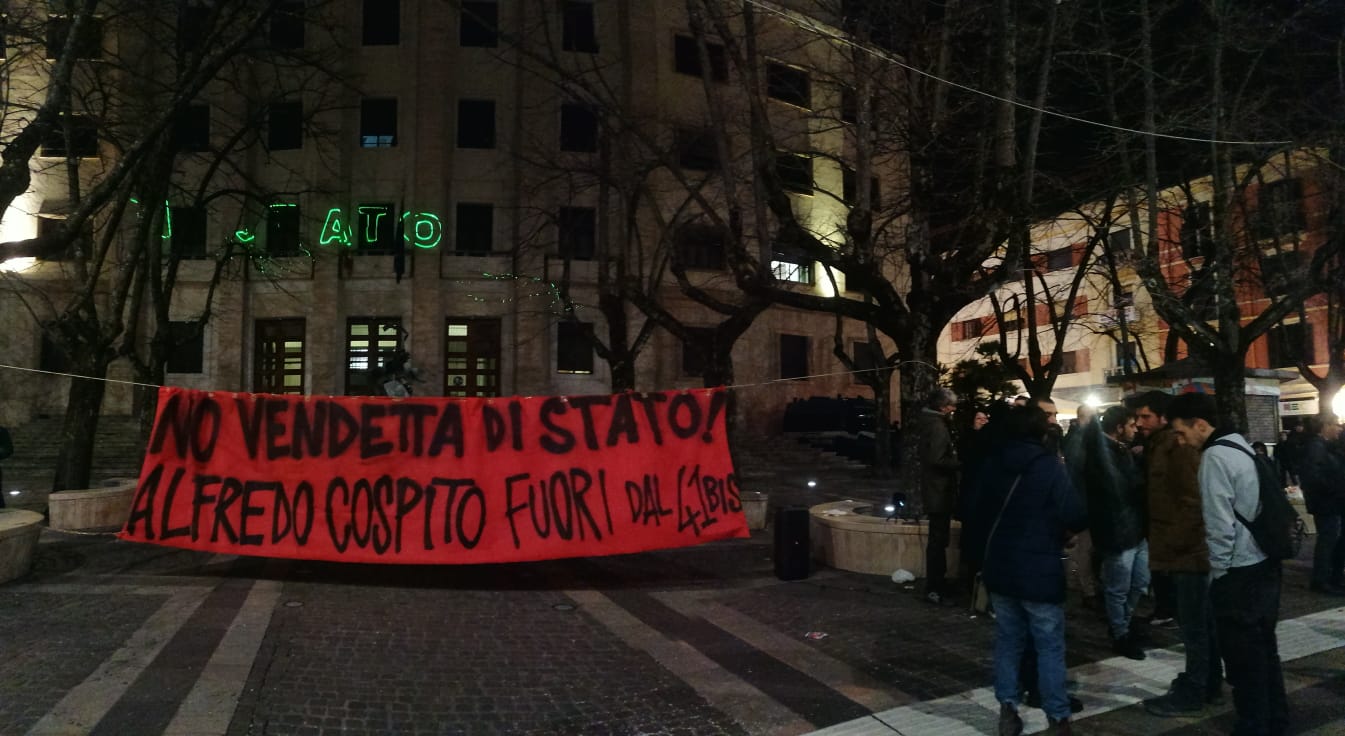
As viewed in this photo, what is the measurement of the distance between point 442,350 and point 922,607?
69.7 ft

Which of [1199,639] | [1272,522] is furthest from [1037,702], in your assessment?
[1272,522]

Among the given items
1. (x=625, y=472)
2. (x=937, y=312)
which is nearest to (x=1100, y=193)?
(x=937, y=312)

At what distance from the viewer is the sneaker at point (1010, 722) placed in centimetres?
441

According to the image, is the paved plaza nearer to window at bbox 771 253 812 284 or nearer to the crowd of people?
the crowd of people

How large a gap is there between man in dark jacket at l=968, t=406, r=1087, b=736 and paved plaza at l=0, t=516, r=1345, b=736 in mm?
535

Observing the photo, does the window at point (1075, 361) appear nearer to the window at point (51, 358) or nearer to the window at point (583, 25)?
the window at point (583, 25)

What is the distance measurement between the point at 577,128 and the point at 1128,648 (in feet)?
79.8

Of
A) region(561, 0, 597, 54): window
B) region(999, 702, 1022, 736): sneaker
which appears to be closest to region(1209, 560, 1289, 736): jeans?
region(999, 702, 1022, 736): sneaker

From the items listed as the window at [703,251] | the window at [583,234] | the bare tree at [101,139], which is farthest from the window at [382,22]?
the window at [703,251]

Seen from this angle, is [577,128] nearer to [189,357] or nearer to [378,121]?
[378,121]

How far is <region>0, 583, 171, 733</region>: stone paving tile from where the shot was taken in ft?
15.8

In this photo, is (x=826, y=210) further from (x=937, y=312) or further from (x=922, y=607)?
(x=922, y=607)

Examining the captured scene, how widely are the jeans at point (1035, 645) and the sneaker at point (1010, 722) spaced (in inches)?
1.7

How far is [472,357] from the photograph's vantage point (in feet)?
87.1
